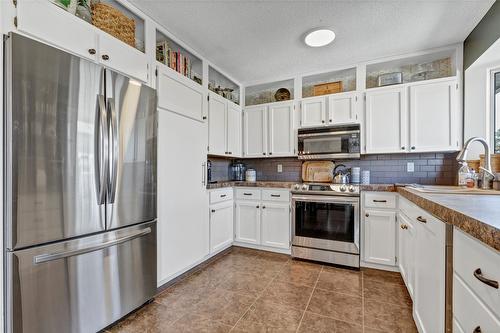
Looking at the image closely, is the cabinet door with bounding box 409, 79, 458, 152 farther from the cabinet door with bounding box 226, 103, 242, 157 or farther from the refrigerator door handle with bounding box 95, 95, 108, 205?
the refrigerator door handle with bounding box 95, 95, 108, 205

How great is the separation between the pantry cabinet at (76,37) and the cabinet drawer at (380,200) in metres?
2.58

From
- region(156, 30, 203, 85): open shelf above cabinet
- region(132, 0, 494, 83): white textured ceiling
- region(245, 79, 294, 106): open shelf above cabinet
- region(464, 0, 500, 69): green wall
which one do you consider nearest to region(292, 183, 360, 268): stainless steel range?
region(245, 79, 294, 106): open shelf above cabinet

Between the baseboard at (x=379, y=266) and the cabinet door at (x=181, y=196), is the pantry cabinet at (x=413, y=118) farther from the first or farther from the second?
the cabinet door at (x=181, y=196)

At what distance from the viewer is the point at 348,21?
7.13 ft

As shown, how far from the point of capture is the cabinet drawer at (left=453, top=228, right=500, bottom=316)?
68 cm

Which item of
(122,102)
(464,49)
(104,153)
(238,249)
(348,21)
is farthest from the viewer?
(238,249)

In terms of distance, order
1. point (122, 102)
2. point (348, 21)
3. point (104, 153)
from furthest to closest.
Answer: point (348, 21) → point (122, 102) → point (104, 153)

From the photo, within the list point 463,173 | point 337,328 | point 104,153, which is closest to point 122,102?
point 104,153

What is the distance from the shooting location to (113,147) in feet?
5.37

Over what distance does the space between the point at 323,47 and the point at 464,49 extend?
58.4 inches

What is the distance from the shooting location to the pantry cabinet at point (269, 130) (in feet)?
11.2

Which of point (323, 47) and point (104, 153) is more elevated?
point (323, 47)

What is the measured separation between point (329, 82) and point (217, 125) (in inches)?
66.6

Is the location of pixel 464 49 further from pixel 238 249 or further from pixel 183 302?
pixel 183 302
